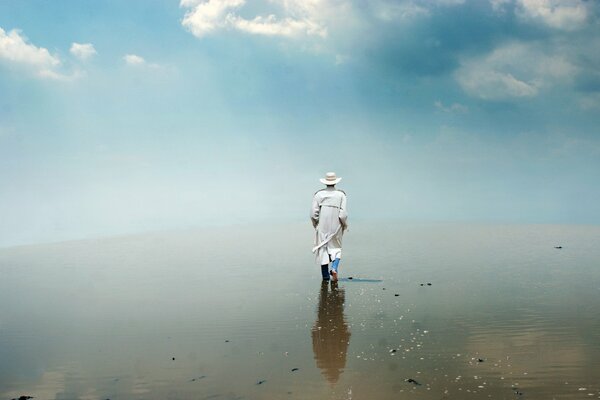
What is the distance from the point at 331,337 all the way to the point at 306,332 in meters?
0.45

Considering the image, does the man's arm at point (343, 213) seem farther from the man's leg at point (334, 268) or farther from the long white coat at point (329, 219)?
the man's leg at point (334, 268)

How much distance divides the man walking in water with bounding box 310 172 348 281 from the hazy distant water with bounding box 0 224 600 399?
0.78 metres

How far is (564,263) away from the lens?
13.6 m

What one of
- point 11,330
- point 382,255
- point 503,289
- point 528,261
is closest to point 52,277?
point 11,330

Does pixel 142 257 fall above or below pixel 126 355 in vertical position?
above

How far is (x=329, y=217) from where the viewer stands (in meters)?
12.8

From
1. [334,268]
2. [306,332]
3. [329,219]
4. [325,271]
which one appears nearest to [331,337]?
[306,332]

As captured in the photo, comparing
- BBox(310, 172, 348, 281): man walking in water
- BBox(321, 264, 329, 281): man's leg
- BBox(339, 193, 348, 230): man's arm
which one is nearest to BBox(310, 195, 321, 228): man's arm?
BBox(310, 172, 348, 281): man walking in water

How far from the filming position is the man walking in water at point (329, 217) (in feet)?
41.2

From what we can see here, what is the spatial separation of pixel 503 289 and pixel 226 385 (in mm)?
6773

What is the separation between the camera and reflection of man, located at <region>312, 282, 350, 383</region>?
5707 mm

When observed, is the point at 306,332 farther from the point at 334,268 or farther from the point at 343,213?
the point at 343,213

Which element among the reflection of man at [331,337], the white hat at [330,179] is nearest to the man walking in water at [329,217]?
the white hat at [330,179]

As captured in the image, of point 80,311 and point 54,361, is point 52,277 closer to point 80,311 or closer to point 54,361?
point 80,311
